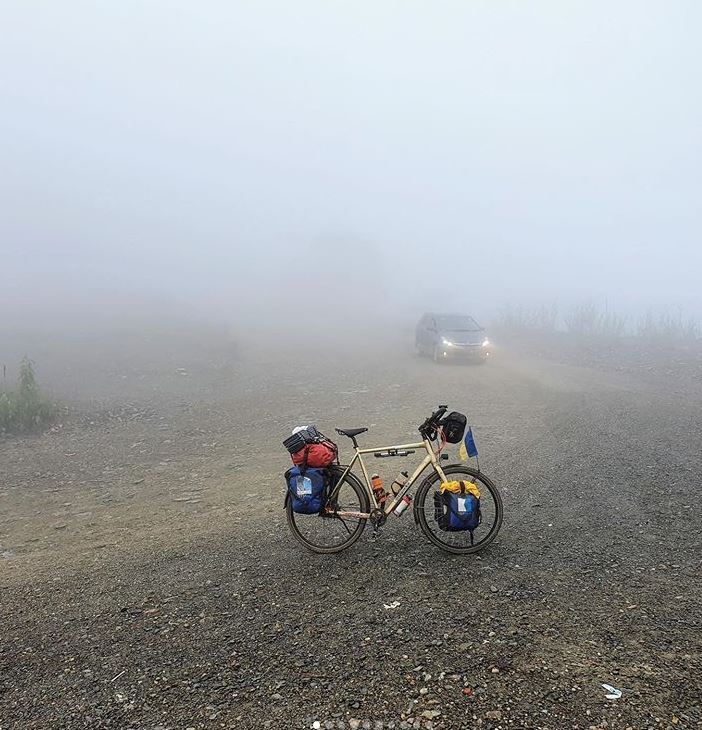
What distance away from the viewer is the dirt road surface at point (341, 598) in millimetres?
2896

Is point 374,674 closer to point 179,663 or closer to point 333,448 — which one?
point 179,663

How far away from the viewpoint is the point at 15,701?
10.0 feet

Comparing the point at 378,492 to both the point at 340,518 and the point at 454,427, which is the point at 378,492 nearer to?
the point at 340,518

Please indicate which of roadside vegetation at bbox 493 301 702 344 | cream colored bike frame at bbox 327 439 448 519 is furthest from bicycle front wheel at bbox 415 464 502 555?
roadside vegetation at bbox 493 301 702 344

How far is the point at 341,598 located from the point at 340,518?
0.87 meters

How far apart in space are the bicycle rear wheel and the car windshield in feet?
49.0

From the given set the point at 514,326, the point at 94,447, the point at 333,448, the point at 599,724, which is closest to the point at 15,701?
the point at 333,448

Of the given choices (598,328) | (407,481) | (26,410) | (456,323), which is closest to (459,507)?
(407,481)

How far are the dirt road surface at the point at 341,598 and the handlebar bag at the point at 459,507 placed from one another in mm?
380

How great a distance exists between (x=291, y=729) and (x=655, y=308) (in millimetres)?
52010

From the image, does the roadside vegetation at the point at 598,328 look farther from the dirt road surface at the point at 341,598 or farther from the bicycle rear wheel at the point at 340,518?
the bicycle rear wheel at the point at 340,518

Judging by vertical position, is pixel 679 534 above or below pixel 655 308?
below

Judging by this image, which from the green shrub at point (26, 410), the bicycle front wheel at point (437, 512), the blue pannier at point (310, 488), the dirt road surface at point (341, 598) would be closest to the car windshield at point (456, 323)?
the dirt road surface at point (341, 598)

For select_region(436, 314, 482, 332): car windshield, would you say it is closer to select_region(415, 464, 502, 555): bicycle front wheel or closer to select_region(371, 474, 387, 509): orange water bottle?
select_region(415, 464, 502, 555): bicycle front wheel
